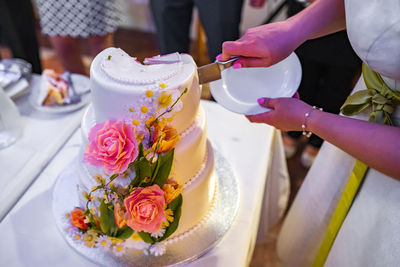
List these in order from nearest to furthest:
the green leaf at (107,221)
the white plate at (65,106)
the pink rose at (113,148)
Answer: the pink rose at (113,148) < the green leaf at (107,221) < the white plate at (65,106)

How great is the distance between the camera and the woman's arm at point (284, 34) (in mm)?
920

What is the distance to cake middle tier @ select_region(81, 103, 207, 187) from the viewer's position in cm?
82

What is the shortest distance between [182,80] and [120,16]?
5.11 ft

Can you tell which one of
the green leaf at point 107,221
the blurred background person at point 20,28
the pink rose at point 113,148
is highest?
the pink rose at point 113,148

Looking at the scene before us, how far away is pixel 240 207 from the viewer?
105 cm

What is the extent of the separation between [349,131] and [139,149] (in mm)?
476

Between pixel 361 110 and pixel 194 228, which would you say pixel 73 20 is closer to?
pixel 194 228

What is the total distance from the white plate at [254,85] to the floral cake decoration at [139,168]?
0.30 m

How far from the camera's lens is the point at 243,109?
1.00 meters

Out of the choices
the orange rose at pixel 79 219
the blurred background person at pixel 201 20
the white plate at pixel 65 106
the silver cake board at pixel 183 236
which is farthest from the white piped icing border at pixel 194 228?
the blurred background person at pixel 201 20

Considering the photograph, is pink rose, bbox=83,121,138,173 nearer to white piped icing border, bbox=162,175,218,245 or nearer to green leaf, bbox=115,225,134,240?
green leaf, bbox=115,225,134,240

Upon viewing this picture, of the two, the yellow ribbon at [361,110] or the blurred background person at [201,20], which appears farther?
the blurred background person at [201,20]

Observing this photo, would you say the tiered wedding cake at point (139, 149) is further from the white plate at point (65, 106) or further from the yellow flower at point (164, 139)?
the white plate at point (65, 106)

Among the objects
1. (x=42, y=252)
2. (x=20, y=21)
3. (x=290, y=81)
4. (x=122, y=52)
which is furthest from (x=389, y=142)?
(x=20, y=21)
